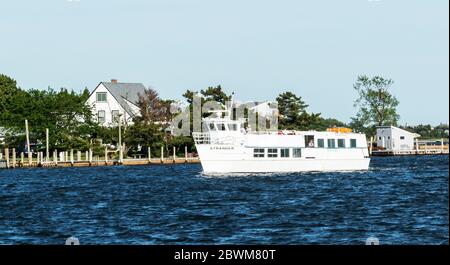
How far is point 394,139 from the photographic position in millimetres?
141500

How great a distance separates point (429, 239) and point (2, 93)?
86.6 meters

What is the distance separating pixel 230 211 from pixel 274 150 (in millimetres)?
39361

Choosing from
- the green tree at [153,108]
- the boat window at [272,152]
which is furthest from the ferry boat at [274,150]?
the green tree at [153,108]

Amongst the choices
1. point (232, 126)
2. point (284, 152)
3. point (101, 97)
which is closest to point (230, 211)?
point (232, 126)

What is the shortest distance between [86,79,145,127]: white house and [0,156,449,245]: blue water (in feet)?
150

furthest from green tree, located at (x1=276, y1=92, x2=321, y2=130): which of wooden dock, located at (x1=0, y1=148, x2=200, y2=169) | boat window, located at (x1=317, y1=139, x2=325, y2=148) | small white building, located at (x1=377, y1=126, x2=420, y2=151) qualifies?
small white building, located at (x1=377, y1=126, x2=420, y2=151)

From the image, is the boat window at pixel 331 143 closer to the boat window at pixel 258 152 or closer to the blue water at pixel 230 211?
the boat window at pixel 258 152

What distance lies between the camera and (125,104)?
4284 inches

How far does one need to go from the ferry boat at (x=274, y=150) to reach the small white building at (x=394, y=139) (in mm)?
61687

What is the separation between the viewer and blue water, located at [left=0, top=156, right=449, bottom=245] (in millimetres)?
25906

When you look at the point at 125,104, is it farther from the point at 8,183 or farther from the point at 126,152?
the point at 8,183

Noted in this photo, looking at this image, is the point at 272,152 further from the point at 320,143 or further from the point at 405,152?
the point at 405,152

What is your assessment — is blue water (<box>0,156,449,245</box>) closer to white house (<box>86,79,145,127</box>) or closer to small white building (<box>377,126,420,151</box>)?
white house (<box>86,79,145,127</box>)

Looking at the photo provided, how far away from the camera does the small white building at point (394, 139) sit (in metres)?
140
